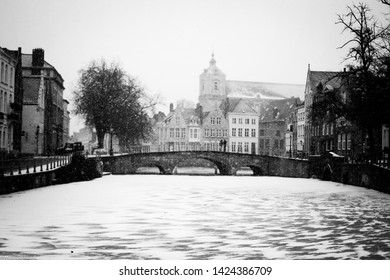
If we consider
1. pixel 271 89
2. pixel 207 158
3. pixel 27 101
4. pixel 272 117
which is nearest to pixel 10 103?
pixel 27 101

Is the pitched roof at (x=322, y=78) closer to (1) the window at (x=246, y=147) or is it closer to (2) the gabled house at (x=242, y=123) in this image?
(2) the gabled house at (x=242, y=123)

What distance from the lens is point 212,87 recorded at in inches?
535

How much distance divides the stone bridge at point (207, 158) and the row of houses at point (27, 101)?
12.1 meters

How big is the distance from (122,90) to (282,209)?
464cm

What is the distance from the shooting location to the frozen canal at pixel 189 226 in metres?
6.28

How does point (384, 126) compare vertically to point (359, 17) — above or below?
below

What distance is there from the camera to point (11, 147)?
8289mm

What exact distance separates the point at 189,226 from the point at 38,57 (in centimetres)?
295

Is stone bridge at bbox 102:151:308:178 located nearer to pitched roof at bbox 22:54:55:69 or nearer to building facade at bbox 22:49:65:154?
building facade at bbox 22:49:65:154

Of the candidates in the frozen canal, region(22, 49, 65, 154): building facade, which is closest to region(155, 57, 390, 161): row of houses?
the frozen canal

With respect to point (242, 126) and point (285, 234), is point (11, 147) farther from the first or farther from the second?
point (242, 126)

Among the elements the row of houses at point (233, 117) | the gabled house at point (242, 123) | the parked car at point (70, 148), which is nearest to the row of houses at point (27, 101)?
the row of houses at point (233, 117)

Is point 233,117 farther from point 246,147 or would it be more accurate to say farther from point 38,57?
point 38,57
